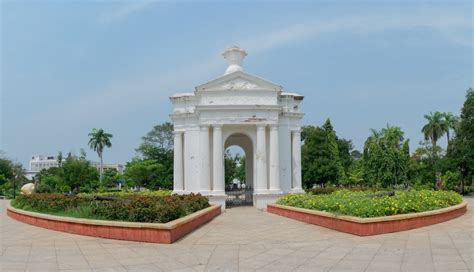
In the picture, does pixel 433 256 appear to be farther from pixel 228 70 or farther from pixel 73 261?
pixel 228 70

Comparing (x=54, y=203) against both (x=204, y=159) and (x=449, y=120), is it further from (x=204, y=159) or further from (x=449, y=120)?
(x=449, y=120)

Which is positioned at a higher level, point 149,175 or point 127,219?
point 149,175

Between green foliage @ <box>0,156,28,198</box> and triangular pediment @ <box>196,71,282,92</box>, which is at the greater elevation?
triangular pediment @ <box>196,71,282,92</box>

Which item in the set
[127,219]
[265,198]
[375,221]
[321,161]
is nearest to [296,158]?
[265,198]

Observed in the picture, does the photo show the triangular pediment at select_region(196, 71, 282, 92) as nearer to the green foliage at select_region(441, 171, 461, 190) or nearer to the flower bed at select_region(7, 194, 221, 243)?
the flower bed at select_region(7, 194, 221, 243)

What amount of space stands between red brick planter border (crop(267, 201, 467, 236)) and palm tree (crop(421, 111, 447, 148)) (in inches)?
1713

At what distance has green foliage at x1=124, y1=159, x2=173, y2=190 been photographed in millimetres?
53594

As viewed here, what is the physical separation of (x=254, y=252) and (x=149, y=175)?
45899 millimetres

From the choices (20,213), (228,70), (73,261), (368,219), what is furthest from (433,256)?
(228,70)

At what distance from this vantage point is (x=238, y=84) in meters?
25.6

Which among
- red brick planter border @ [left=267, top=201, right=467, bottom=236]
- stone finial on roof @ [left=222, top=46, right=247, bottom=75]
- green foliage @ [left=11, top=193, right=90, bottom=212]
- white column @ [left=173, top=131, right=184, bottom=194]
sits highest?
stone finial on roof @ [left=222, top=46, right=247, bottom=75]

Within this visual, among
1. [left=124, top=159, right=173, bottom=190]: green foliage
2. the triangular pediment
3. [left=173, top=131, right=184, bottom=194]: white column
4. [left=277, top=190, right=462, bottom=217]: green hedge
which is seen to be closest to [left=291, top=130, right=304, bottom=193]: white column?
the triangular pediment

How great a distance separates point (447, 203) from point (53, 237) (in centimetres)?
1439

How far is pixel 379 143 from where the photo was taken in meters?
48.8
